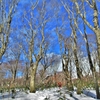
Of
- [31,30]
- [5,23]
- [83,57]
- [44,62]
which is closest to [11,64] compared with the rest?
[44,62]

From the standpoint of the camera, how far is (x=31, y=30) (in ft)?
52.5

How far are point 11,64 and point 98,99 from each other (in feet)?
88.2

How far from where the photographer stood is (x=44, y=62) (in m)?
33.8

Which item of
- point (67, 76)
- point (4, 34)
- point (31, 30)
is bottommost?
point (67, 76)

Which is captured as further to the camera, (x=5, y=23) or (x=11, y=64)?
(x=11, y=64)

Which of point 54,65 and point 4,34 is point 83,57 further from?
point 4,34

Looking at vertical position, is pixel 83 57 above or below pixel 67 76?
above

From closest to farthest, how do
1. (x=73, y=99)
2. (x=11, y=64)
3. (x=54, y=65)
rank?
1. (x=73, y=99)
2. (x=11, y=64)
3. (x=54, y=65)

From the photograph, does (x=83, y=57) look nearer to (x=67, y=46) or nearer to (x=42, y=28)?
(x=67, y=46)

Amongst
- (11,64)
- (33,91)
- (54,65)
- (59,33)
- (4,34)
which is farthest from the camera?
(54,65)

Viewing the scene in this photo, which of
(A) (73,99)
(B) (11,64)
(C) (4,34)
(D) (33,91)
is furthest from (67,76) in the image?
(B) (11,64)

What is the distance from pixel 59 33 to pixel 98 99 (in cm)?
915

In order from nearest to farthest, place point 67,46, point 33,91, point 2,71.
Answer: point 33,91
point 67,46
point 2,71

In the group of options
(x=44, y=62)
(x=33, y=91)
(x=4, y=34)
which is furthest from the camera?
(x=44, y=62)
